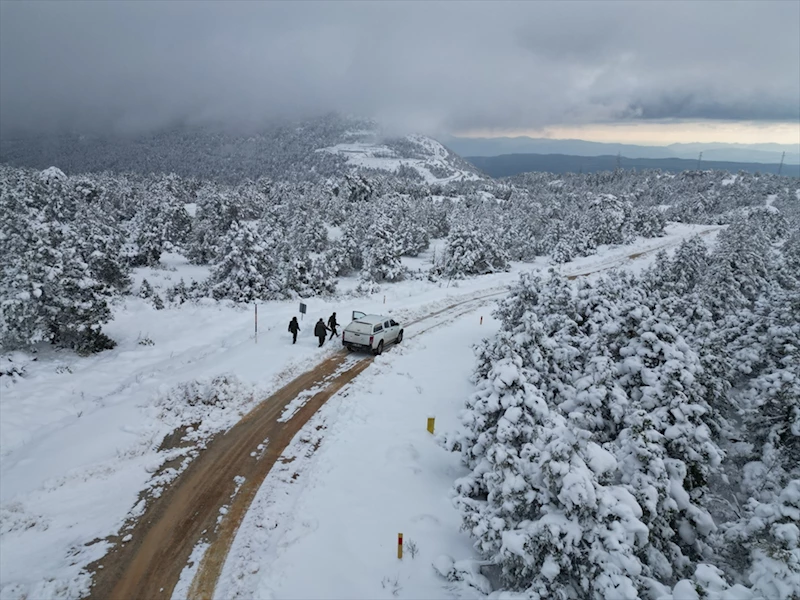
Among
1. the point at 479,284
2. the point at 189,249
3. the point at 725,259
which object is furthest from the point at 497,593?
the point at 189,249

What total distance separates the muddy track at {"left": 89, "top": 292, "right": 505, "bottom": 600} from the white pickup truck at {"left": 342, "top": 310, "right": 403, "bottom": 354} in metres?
5.27

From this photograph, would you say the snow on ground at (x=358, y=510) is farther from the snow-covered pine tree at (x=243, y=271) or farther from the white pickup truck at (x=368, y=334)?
the snow-covered pine tree at (x=243, y=271)

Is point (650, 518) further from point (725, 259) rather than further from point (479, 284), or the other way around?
point (479, 284)

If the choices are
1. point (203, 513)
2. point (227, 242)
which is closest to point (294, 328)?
point (203, 513)

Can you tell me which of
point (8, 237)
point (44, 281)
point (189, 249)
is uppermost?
point (8, 237)

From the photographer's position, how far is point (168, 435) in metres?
13.3

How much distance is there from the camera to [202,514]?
10.2m

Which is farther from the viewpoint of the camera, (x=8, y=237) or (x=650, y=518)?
(x=8, y=237)

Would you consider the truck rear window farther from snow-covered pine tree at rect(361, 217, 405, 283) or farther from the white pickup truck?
snow-covered pine tree at rect(361, 217, 405, 283)

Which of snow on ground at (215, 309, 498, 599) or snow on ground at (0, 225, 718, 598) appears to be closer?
snow on ground at (215, 309, 498, 599)

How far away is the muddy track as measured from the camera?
27.4 feet

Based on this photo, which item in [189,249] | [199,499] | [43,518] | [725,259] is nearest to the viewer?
[43,518]

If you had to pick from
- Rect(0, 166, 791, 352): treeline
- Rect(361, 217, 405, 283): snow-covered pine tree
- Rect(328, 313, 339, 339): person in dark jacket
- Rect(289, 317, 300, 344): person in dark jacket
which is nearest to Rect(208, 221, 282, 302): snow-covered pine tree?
Rect(0, 166, 791, 352): treeline

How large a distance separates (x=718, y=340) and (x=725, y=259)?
1595cm
